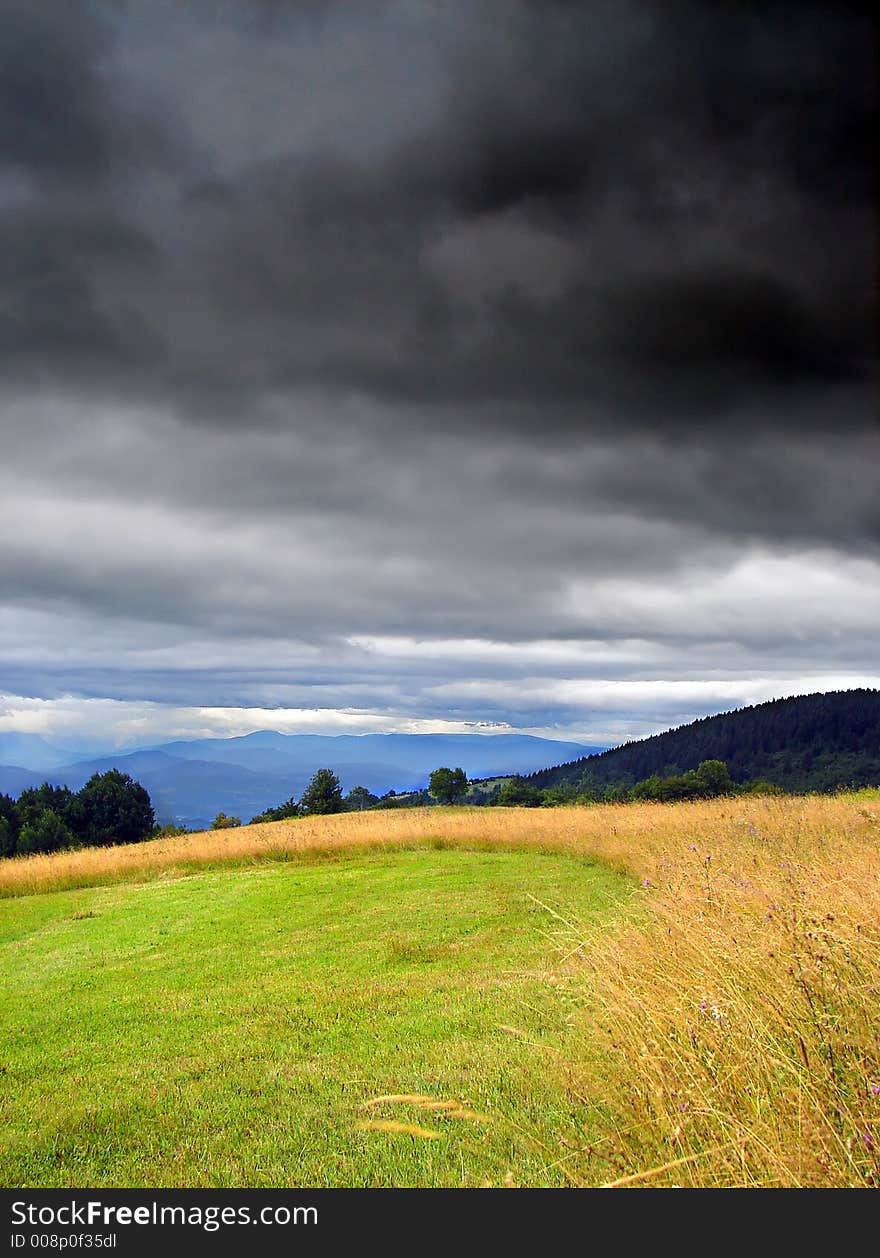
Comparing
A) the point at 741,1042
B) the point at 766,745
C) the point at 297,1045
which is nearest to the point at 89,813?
the point at 297,1045

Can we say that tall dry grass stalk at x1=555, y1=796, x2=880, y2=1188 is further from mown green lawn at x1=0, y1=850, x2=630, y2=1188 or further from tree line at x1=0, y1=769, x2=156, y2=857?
tree line at x1=0, y1=769, x2=156, y2=857

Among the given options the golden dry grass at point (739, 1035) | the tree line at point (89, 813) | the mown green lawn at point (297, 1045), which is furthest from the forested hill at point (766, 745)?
the golden dry grass at point (739, 1035)

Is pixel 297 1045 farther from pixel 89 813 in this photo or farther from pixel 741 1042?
pixel 89 813

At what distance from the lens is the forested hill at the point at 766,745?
156 meters

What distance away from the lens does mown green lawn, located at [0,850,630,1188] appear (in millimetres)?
4566

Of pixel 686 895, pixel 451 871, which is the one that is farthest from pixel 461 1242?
pixel 451 871

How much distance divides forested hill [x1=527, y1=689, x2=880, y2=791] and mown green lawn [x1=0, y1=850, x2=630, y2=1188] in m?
141

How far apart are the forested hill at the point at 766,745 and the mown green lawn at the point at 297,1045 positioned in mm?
141043

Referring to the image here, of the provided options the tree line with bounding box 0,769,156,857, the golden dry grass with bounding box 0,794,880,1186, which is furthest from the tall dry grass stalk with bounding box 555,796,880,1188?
the tree line with bounding box 0,769,156,857

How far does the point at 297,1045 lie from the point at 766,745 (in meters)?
186

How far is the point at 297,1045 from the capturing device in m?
6.73

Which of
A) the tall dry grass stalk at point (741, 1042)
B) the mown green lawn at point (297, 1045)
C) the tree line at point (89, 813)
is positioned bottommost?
the tree line at point (89, 813)

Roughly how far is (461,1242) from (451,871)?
1474cm

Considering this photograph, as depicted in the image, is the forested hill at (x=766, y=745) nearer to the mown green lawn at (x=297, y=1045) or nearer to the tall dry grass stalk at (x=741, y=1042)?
the mown green lawn at (x=297, y=1045)
